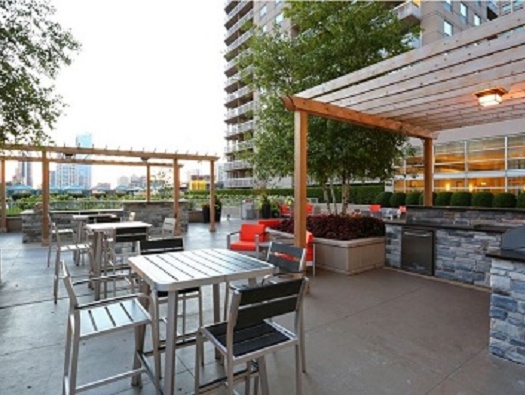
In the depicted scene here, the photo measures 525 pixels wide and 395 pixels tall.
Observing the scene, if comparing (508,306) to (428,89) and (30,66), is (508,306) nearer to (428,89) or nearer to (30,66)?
(428,89)

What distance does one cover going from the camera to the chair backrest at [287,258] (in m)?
2.80

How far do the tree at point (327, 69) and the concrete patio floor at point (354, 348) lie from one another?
9.55ft

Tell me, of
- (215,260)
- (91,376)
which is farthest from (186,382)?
(215,260)

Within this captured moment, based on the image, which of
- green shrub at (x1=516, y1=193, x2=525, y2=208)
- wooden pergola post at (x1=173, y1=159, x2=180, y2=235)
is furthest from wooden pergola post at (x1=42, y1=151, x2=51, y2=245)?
green shrub at (x1=516, y1=193, x2=525, y2=208)

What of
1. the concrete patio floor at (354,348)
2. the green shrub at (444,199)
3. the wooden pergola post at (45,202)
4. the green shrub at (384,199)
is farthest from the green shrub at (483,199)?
the wooden pergola post at (45,202)

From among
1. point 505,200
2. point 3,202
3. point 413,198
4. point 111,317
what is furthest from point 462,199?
point 3,202

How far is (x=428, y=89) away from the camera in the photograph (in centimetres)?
448

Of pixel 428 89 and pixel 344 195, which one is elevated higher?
pixel 428 89

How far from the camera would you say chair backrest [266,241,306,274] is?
110 inches

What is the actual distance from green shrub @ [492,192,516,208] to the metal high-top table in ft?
50.7

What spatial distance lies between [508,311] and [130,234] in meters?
4.58

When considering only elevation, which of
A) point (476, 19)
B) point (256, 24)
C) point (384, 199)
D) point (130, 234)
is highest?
point (476, 19)

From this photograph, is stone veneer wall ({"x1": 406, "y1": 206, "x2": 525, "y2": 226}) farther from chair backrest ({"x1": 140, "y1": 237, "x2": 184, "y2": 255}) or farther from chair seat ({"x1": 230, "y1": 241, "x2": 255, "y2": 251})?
chair backrest ({"x1": 140, "y1": 237, "x2": 184, "y2": 255})

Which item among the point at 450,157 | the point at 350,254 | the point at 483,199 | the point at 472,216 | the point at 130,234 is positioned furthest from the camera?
the point at 450,157
